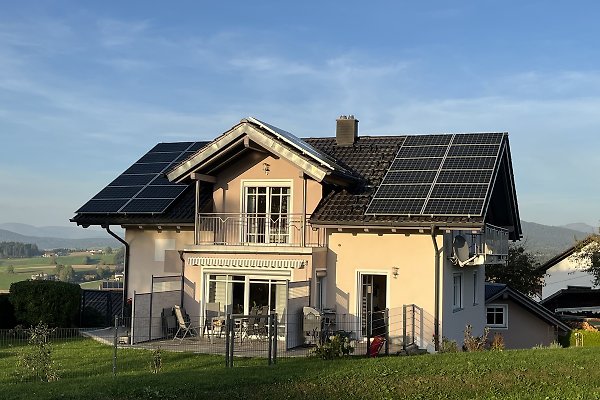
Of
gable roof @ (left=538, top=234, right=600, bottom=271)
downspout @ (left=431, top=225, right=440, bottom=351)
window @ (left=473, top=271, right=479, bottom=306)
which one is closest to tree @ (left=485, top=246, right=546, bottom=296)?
gable roof @ (left=538, top=234, right=600, bottom=271)

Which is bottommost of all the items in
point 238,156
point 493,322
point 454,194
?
point 493,322

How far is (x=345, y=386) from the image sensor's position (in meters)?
12.6

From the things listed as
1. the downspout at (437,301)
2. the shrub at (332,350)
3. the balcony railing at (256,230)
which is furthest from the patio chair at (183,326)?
the downspout at (437,301)

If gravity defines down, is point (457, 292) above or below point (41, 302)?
above

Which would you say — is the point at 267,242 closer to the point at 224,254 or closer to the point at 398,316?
the point at 224,254

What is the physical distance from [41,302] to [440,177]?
47.0 ft

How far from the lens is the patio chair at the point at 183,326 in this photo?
2200 cm

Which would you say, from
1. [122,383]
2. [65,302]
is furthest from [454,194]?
[65,302]

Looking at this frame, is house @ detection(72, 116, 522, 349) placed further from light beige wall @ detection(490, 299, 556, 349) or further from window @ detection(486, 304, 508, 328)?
light beige wall @ detection(490, 299, 556, 349)

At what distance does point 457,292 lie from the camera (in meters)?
23.7

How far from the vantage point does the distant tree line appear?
132m

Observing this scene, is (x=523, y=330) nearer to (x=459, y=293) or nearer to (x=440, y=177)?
(x=459, y=293)

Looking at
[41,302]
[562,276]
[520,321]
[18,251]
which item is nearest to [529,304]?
[520,321]

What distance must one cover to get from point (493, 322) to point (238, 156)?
45.3 ft
